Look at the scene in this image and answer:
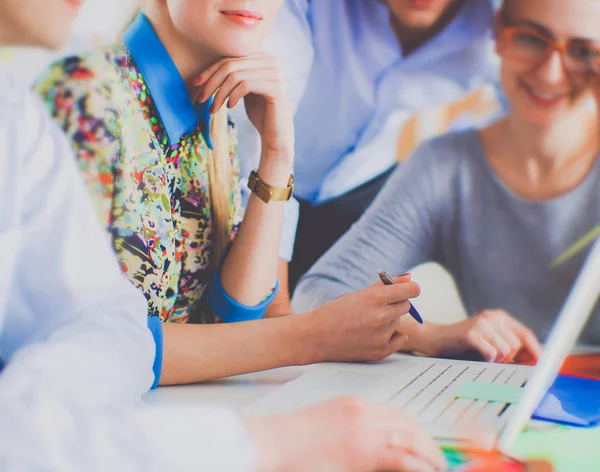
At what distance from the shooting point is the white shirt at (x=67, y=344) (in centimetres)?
52

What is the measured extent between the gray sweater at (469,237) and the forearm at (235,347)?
19 cm

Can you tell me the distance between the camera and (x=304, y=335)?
907 mm

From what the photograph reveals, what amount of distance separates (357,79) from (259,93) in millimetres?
208

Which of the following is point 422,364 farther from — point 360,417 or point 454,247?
point 360,417

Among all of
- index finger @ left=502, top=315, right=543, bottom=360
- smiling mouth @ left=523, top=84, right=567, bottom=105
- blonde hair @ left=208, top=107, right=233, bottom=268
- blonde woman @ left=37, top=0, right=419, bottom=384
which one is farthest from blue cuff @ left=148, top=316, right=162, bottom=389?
smiling mouth @ left=523, top=84, right=567, bottom=105

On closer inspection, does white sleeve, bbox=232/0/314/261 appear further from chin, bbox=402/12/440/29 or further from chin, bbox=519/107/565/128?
chin, bbox=519/107/565/128

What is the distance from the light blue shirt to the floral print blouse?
125mm

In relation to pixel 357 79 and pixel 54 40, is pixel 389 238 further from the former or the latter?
pixel 54 40

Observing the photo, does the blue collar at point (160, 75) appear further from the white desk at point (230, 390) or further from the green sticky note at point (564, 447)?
the green sticky note at point (564, 447)

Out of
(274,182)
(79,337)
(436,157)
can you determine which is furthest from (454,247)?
(79,337)

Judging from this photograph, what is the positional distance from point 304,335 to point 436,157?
0.40 metres

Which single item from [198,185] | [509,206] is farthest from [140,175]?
[509,206]

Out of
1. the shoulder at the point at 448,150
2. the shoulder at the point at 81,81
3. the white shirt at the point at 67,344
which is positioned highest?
the shoulder at the point at 81,81

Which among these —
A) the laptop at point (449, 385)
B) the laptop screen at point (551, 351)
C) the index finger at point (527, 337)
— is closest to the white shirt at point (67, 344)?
the laptop at point (449, 385)
